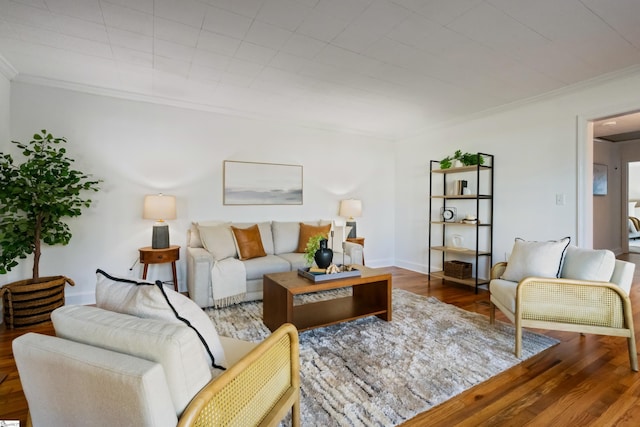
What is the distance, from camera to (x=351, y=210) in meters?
4.91

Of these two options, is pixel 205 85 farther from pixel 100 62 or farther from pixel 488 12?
pixel 488 12

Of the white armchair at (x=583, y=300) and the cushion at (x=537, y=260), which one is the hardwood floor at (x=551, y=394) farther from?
the cushion at (x=537, y=260)

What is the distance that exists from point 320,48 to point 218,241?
2.35 metres

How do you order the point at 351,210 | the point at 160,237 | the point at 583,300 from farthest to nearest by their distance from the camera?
1. the point at 351,210
2. the point at 160,237
3. the point at 583,300

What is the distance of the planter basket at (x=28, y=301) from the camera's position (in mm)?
2771

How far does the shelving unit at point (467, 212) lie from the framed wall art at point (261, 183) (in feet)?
6.77

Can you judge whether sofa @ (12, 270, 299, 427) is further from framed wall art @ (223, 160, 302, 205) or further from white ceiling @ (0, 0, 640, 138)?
framed wall art @ (223, 160, 302, 205)

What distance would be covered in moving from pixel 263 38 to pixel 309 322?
2.29 meters

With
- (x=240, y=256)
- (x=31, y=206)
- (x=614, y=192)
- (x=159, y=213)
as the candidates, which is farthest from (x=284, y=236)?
(x=614, y=192)

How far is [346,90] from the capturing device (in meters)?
3.49

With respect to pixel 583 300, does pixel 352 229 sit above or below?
above

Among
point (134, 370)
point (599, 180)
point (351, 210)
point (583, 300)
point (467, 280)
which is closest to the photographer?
point (134, 370)

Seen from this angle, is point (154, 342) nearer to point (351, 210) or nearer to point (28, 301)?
point (28, 301)

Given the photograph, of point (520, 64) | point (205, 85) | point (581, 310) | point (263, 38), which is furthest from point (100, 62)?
point (581, 310)
